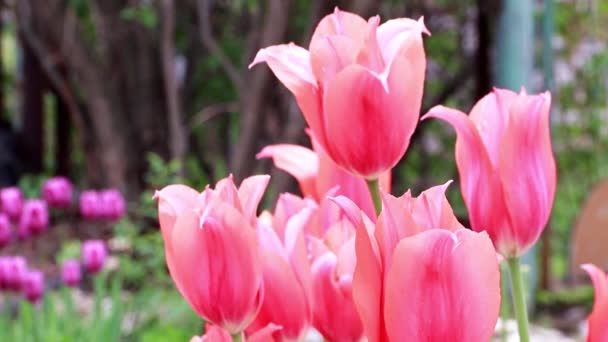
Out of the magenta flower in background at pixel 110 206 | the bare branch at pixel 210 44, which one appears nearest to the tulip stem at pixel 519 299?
the magenta flower in background at pixel 110 206

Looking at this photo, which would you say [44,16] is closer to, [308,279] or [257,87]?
[257,87]

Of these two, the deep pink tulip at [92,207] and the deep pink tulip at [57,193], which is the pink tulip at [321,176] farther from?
the deep pink tulip at [57,193]

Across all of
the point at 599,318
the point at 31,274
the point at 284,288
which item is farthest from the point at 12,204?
the point at 599,318

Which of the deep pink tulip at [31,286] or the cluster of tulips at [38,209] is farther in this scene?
the cluster of tulips at [38,209]

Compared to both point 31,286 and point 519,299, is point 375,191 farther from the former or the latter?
point 31,286

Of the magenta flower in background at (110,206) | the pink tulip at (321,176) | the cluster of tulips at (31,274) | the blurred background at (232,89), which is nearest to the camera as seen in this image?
the pink tulip at (321,176)

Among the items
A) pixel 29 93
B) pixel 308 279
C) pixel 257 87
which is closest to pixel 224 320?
pixel 308 279

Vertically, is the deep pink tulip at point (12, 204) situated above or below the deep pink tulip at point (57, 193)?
above

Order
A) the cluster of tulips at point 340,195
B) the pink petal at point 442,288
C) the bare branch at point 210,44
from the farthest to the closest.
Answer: the bare branch at point 210,44
the cluster of tulips at point 340,195
the pink petal at point 442,288
